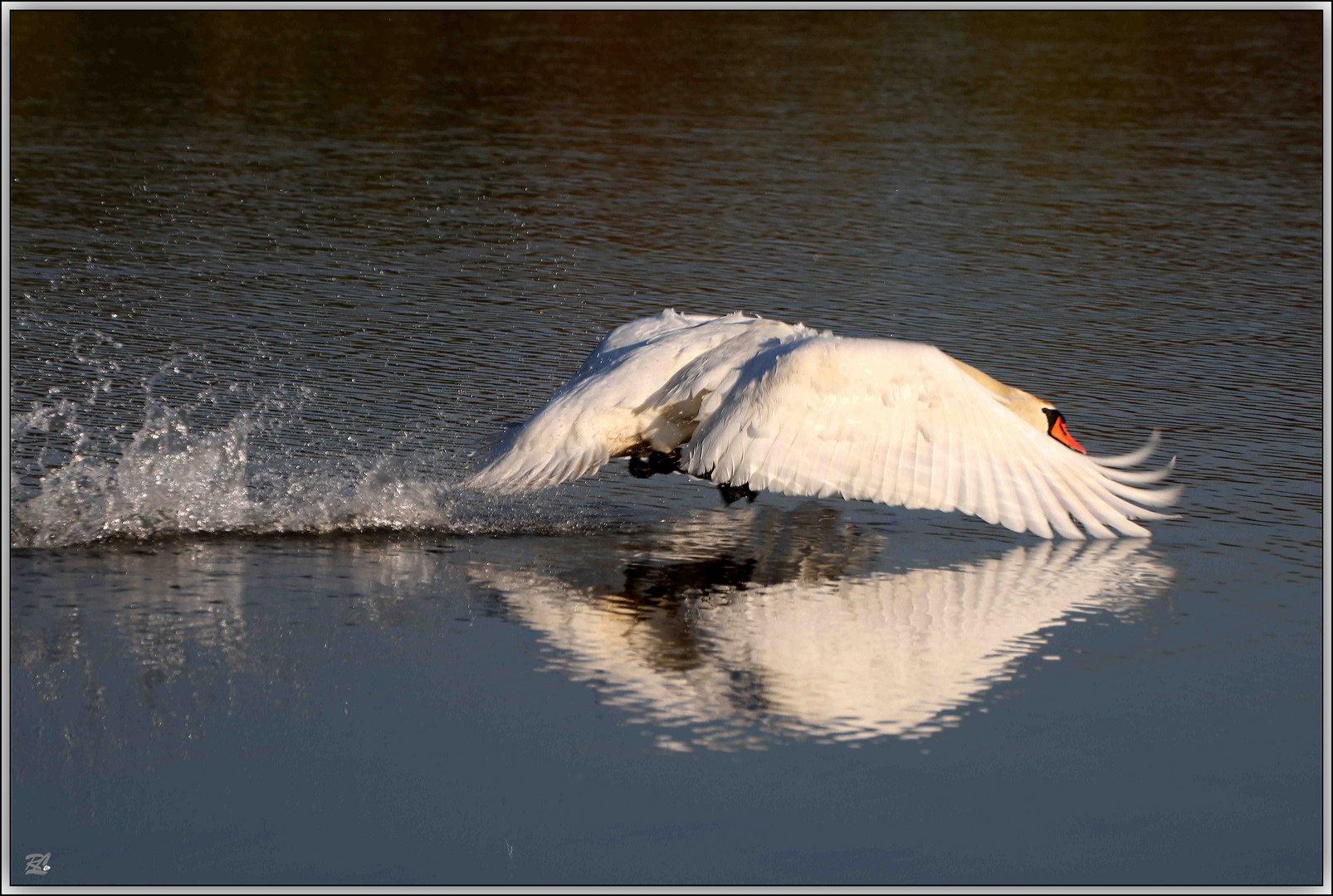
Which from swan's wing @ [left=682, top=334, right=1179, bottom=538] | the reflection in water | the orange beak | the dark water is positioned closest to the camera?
the dark water

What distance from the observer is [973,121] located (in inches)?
863

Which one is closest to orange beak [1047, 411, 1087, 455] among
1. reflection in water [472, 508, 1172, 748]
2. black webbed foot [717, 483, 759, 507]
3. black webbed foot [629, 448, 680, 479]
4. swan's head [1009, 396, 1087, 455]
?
swan's head [1009, 396, 1087, 455]

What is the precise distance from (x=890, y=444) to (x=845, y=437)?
0.66 ft

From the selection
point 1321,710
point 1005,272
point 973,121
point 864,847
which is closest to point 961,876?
point 864,847

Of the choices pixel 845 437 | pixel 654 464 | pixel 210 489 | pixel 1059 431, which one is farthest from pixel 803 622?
pixel 210 489

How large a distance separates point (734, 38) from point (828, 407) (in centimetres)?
2379

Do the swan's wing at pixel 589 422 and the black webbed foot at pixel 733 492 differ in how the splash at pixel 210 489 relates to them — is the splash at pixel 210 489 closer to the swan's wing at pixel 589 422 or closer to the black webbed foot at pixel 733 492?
the swan's wing at pixel 589 422

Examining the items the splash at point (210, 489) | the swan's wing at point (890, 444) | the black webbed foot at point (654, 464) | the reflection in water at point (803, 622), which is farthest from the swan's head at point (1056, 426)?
the splash at point (210, 489)

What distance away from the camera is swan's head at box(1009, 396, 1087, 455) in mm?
8203

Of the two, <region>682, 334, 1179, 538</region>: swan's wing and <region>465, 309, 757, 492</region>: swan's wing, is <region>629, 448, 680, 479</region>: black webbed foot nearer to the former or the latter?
<region>465, 309, 757, 492</region>: swan's wing

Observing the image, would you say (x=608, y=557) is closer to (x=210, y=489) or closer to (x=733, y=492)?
(x=733, y=492)

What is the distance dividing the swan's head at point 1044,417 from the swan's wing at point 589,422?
4.49 ft

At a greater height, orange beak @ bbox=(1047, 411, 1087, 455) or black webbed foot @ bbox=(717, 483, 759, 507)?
orange beak @ bbox=(1047, 411, 1087, 455)

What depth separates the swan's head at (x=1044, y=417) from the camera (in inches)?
323
